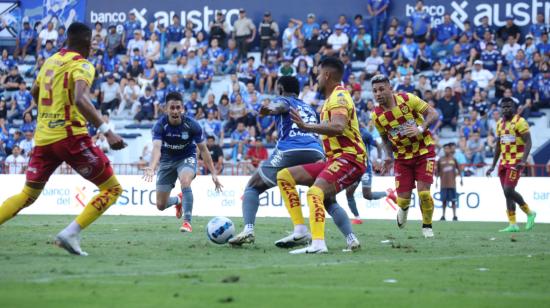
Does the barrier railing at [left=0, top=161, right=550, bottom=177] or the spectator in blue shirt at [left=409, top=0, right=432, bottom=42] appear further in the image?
the spectator in blue shirt at [left=409, top=0, right=432, bottom=42]

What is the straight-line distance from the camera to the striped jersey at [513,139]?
19.0 meters

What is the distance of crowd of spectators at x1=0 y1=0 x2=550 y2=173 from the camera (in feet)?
96.2

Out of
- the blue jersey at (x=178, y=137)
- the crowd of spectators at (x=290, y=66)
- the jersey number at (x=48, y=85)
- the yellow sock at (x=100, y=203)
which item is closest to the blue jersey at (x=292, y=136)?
the yellow sock at (x=100, y=203)

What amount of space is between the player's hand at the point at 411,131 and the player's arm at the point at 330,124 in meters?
3.48

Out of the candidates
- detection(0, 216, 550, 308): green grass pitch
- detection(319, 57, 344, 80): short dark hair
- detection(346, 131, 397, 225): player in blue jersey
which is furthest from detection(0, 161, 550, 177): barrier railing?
detection(319, 57, 344, 80): short dark hair

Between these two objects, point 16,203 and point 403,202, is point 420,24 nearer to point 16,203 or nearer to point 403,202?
point 403,202

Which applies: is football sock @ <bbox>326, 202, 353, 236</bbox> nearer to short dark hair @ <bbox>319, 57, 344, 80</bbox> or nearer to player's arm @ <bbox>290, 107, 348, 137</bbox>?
player's arm @ <bbox>290, 107, 348, 137</bbox>

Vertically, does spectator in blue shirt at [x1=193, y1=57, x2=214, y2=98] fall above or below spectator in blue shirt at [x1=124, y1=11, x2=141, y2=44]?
below

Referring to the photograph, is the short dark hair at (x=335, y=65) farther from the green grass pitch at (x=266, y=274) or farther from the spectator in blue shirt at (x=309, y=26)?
the spectator in blue shirt at (x=309, y=26)

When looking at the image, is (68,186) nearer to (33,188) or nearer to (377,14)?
(377,14)

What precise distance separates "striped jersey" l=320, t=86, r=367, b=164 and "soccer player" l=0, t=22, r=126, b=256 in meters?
2.64

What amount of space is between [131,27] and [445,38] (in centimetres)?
1222

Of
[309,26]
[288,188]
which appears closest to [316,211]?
[288,188]

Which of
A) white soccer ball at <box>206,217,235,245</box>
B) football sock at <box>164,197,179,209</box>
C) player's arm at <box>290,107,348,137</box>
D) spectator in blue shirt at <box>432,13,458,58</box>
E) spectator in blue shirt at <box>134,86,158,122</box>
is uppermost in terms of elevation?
spectator in blue shirt at <box>432,13,458,58</box>
